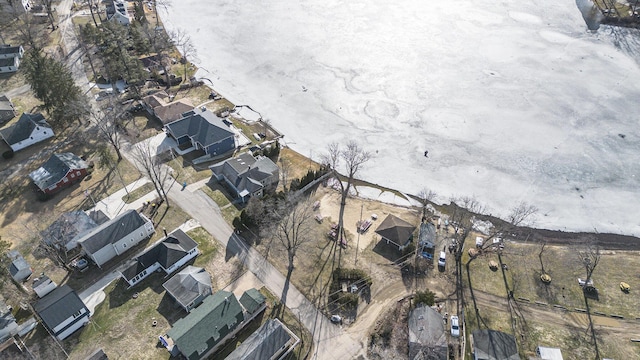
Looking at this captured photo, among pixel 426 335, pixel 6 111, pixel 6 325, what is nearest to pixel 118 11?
pixel 6 111

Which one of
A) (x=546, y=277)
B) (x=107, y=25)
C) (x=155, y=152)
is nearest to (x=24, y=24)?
(x=107, y=25)

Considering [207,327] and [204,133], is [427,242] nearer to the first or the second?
[207,327]

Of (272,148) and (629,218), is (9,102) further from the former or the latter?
(629,218)

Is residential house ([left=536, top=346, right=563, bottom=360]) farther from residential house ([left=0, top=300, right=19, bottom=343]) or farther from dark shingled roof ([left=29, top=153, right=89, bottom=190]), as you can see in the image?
dark shingled roof ([left=29, top=153, right=89, bottom=190])

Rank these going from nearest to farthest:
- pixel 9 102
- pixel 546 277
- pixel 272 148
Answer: pixel 546 277 → pixel 272 148 → pixel 9 102

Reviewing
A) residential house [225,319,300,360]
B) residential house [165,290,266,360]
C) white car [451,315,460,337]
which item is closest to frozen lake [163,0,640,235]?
white car [451,315,460,337]
